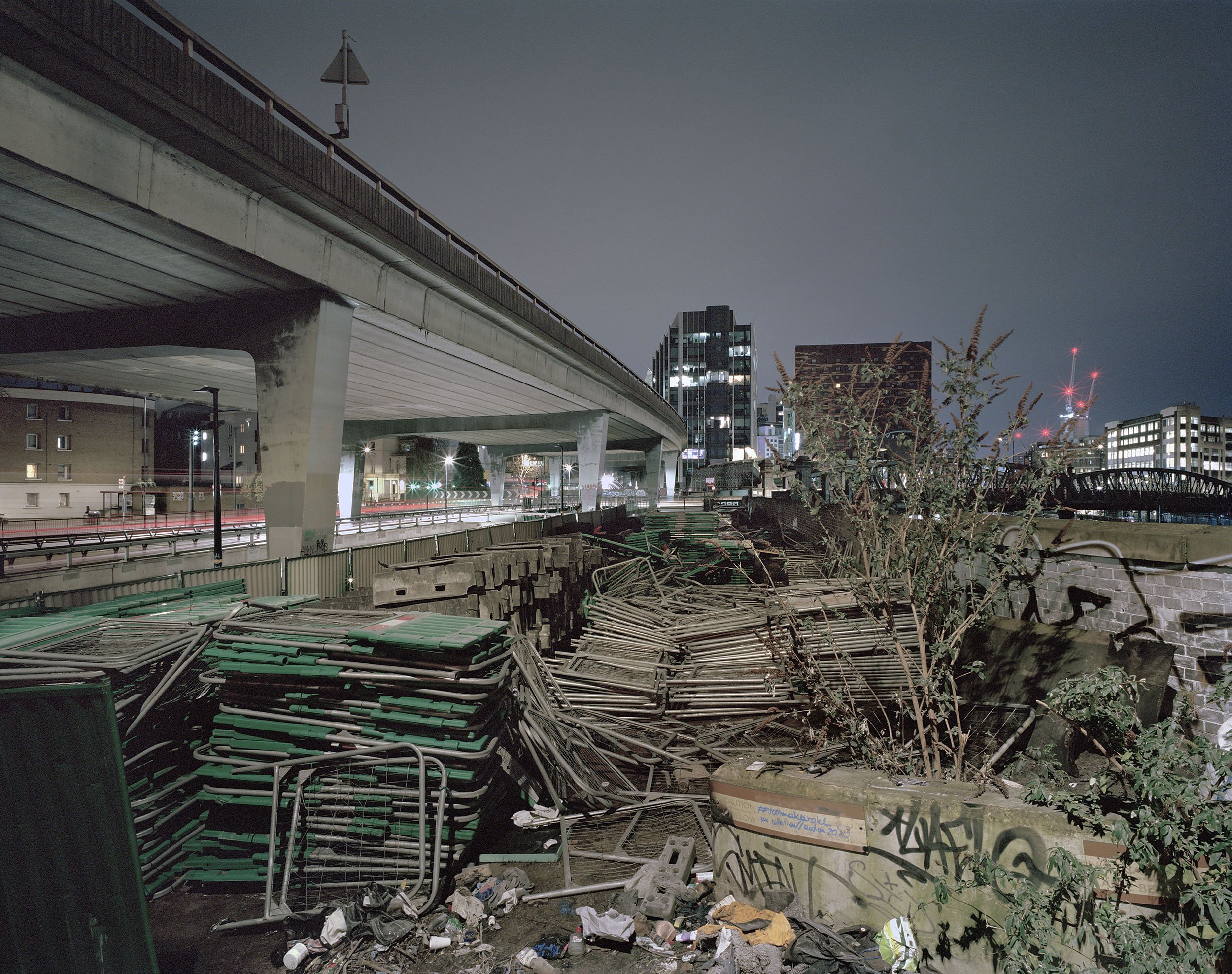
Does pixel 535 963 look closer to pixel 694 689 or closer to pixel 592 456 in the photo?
pixel 694 689

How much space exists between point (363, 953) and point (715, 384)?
144 meters

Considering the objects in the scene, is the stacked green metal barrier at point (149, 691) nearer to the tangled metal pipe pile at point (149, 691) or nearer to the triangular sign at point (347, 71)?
the tangled metal pipe pile at point (149, 691)

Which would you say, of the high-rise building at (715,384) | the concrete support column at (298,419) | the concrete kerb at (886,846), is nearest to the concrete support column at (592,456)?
the concrete support column at (298,419)

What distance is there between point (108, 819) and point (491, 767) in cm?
306

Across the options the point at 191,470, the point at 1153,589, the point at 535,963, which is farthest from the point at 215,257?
the point at 191,470

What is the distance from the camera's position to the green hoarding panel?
11.0 ft

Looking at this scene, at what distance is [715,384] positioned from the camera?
143375mm

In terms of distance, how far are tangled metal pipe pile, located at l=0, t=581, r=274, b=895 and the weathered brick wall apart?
8847 millimetres

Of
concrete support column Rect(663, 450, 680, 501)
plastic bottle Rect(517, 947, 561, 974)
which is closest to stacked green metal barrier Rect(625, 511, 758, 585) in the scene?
plastic bottle Rect(517, 947, 561, 974)

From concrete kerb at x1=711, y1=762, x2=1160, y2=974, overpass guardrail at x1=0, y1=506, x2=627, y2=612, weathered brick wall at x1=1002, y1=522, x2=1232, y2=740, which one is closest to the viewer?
concrete kerb at x1=711, y1=762, x2=1160, y2=974

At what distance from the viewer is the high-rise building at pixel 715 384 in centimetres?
14188

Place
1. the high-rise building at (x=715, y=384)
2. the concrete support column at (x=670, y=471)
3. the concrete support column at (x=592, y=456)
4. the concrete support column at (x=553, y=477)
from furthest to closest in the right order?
1. the high-rise building at (x=715, y=384)
2. the concrete support column at (x=670, y=471)
3. the concrete support column at (x=553, y=477)
4. the concrete support column at (x=592, y=456)

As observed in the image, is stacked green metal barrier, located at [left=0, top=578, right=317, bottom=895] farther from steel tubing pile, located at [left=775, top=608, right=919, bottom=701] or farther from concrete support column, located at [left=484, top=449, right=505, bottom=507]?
concrete support column, located at [left=484, top=449, right=505, bottom=507]

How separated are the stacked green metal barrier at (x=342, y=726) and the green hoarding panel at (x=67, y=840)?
1.71 m
